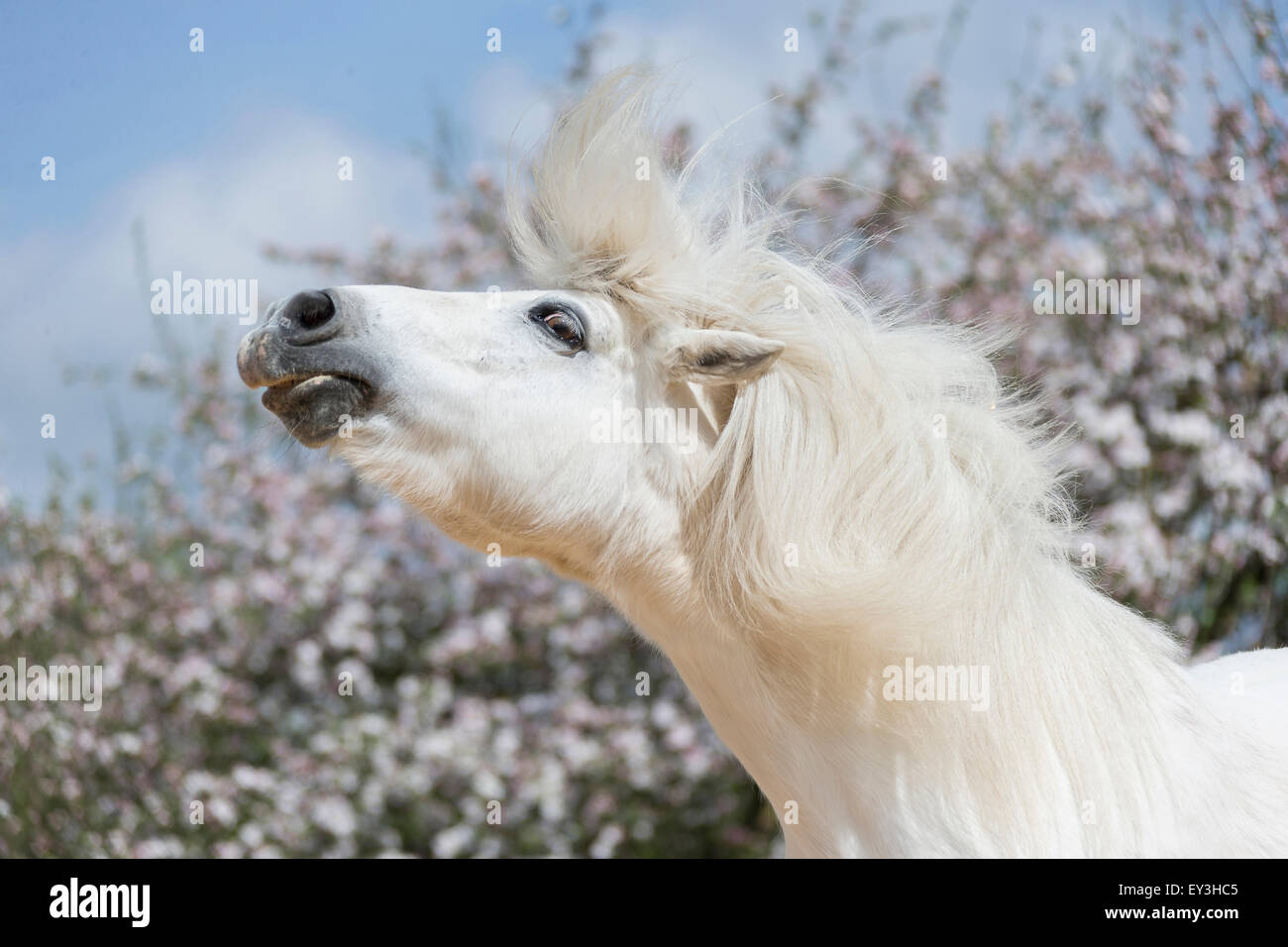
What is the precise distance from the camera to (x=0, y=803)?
3.59 metres

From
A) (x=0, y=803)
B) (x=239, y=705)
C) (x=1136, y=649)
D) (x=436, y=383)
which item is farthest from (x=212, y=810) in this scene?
(x=1136, y=649)

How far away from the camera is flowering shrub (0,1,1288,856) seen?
13.2 ft

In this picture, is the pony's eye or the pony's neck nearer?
the pony's neck

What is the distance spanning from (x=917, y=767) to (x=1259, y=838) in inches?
19.8

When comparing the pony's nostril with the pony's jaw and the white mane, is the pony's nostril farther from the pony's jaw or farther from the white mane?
the white mane

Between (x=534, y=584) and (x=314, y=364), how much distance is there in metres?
2.91

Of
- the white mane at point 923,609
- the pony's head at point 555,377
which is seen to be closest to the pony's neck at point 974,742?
the white mane at point 923,609

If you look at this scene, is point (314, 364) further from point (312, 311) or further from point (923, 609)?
point (923, 609)

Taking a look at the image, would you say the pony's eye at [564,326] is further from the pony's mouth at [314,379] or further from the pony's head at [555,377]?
the pony's mouth at [314,379]

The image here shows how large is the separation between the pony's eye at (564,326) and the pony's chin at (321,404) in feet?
0.95

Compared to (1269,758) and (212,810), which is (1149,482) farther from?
(212,810)

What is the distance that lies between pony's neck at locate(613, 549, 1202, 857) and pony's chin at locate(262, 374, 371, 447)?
589 mm

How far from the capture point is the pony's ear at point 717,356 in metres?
1.71

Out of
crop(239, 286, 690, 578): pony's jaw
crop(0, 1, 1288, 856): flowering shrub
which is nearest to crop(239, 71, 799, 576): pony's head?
crop(239, 286, 690, 578): pony's jaw
